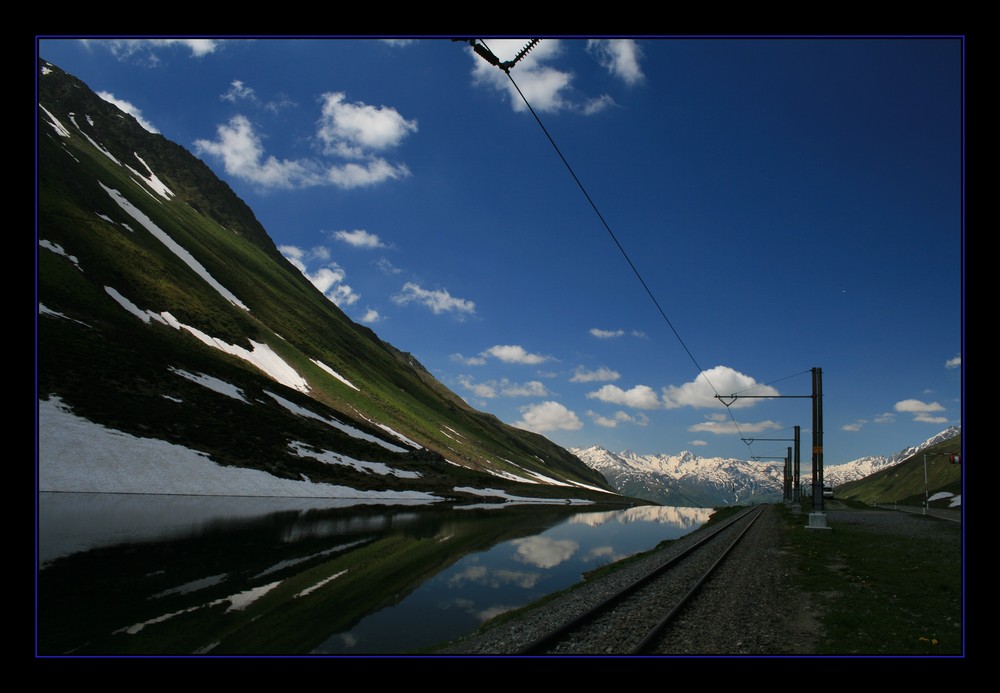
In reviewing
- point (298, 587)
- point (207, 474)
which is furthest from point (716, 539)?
point (207, 474)

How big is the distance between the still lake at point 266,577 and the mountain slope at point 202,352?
887 centimetres

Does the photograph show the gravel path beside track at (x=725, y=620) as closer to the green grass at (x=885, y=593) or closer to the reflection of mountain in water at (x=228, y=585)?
the green grass at (x=885, y=593)

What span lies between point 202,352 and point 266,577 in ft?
257

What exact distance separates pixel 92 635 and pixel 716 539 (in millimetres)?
37870

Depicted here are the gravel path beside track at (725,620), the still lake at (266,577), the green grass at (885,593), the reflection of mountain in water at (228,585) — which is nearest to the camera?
the green grass at (885,593)

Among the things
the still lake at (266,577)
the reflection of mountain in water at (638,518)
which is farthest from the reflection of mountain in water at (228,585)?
the reflection of mountain in water at (638,518)

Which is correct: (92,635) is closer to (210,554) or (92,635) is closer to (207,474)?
(210,554)

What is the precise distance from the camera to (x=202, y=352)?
86375 mm

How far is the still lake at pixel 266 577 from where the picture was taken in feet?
45.9

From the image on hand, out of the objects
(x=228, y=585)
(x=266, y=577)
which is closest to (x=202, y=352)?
(x=266, y=577)

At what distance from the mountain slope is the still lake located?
8.87 metres

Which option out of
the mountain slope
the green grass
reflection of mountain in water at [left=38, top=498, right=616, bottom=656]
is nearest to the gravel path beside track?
the green grass

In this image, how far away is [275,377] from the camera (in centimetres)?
10250

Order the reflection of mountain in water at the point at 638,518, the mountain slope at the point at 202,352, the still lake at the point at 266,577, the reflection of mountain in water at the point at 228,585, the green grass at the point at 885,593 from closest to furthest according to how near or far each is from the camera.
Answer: the green grass at the point at 885,593, the reflection of mountain in water at the point at 228,585, the still lake at the point at 266,577, the mountain slope at the point at 202,352, the reflection of mountain in water at the point at 638,518
